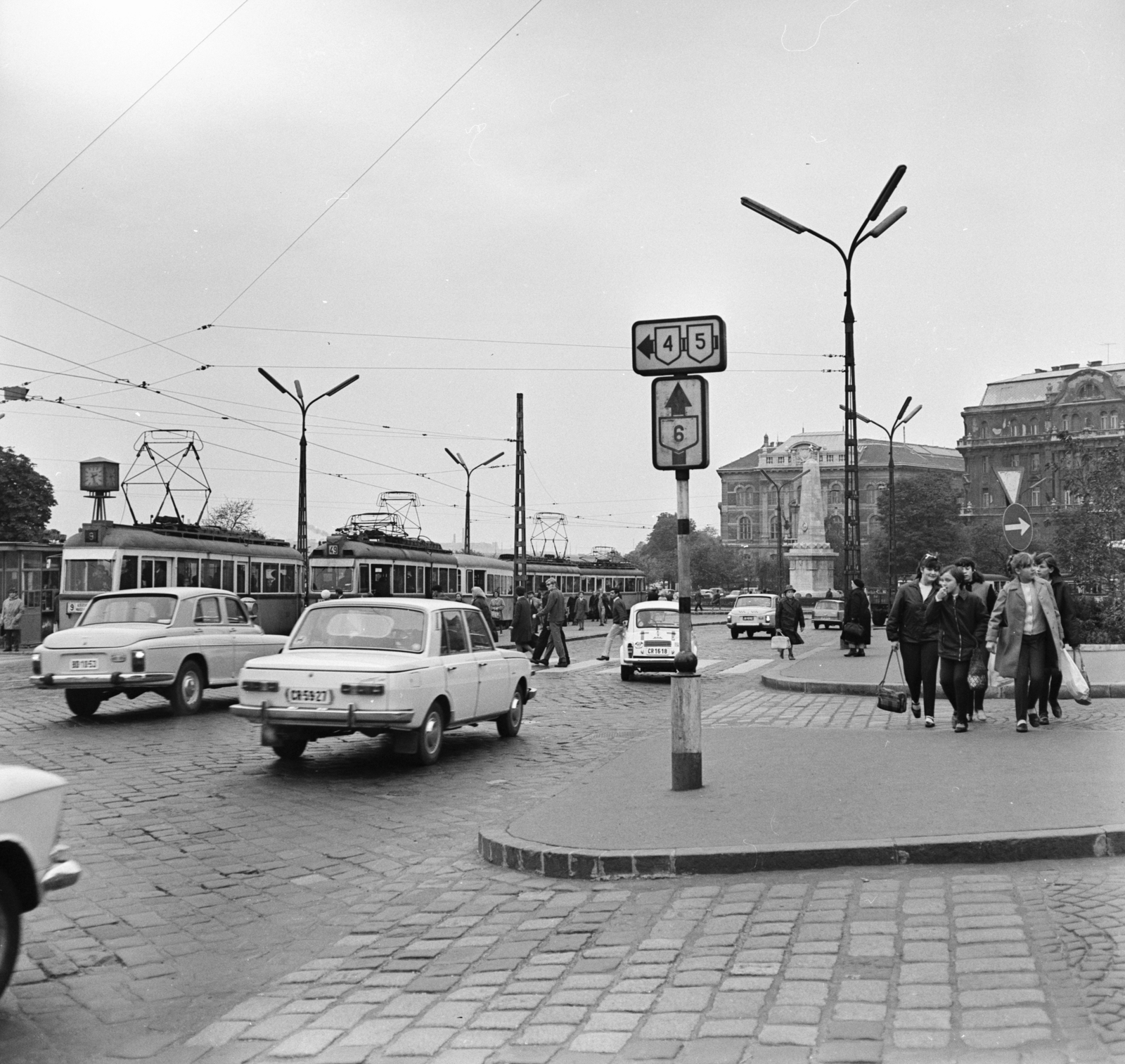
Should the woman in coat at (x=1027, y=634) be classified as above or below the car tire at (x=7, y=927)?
above

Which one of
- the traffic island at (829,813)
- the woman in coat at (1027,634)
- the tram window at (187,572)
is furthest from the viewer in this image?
the tram window at (187,572)

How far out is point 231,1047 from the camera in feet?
14.4

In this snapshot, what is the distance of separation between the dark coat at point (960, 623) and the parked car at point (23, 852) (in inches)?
385

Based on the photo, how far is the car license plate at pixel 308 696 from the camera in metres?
10.6

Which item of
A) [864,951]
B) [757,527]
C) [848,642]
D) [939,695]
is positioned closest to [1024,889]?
[864,951]

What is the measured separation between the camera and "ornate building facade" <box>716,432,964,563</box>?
135 metres

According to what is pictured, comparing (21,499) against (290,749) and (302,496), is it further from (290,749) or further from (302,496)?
(290,749)

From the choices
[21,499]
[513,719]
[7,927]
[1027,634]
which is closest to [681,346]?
[1027,634]

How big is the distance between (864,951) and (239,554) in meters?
30.8

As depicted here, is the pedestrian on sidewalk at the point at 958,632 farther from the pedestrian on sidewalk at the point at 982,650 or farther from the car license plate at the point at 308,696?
the car license plate at the point at 308,696

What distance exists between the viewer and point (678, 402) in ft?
29.4

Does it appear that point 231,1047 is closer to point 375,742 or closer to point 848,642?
point 375,742

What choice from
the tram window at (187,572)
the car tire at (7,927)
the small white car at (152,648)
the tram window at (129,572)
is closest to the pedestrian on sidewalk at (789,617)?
the small white car at (152,648)

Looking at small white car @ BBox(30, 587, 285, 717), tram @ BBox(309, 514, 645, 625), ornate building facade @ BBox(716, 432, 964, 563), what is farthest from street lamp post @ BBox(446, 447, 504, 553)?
ornate building facade @ BBox(716, 432, 964, 563)
